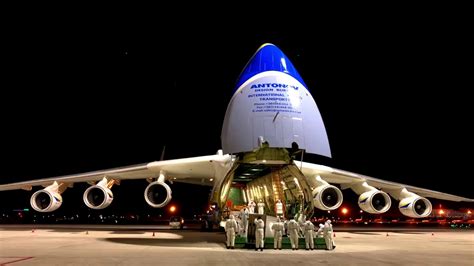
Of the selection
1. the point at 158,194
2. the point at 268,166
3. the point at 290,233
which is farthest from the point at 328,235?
the point at 158,194

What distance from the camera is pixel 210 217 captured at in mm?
23625

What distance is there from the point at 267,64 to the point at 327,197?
246 inches

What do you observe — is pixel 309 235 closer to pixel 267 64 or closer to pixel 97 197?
pixel 267 64

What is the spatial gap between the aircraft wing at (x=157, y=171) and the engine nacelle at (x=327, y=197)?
12.7 ft

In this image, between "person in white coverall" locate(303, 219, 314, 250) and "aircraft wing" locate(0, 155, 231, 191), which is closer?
"person in white coverall" locate(303, 219, 314, 250)

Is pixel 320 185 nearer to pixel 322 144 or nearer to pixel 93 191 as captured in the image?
pixel 322 144

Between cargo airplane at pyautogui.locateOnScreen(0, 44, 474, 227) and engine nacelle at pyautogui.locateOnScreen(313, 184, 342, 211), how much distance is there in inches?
1.5

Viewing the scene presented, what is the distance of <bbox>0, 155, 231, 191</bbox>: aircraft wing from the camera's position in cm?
2008

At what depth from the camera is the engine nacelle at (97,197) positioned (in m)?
19.1

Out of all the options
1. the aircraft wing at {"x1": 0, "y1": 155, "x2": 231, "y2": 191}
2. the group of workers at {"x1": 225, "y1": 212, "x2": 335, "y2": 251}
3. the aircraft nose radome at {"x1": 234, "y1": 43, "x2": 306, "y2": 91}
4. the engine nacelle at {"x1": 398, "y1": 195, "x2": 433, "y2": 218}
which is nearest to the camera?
the group of workers at {"x1": 225, "y1": 212, "x2": 335, "y2": 251}

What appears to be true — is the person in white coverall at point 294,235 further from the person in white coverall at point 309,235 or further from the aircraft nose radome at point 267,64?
the aircraft nose radome at point 267,64

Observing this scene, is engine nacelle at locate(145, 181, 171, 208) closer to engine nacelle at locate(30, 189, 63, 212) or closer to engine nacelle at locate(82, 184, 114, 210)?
engine nacelle at locate(82, 184, 114, 210)

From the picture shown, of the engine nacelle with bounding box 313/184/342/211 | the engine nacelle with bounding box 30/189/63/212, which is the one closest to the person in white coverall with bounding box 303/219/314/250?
the engine nacelle with bounding box 313/184/342/211

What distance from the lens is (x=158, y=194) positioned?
1848 cm
